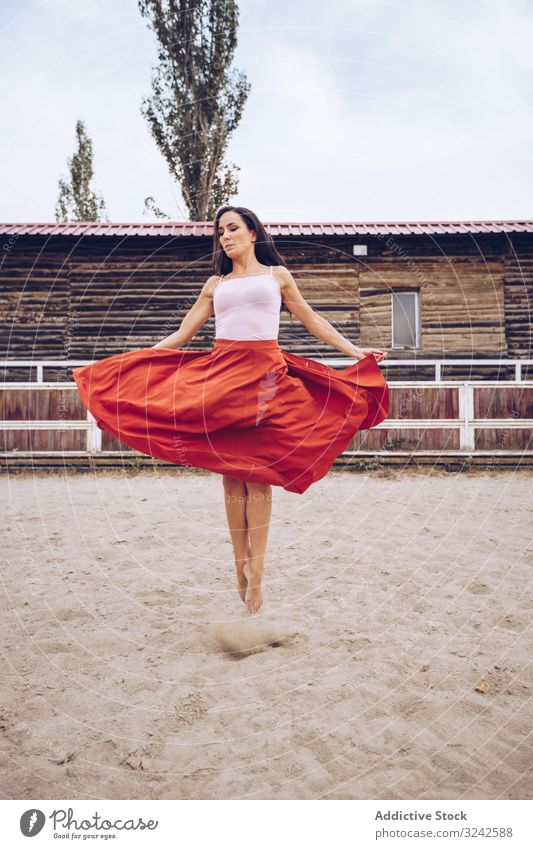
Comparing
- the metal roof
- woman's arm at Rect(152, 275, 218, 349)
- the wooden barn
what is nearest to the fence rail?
the wooden barn

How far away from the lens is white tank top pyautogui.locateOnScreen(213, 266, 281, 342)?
2627 mm

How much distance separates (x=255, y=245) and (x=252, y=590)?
1.69m

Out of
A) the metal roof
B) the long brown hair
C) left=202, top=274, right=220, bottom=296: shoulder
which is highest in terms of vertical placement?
the metal roof

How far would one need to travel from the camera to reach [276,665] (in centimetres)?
264

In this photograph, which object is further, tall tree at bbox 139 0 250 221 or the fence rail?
tall tree at bbox 139 0 250 221

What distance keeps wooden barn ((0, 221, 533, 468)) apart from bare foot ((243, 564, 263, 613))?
10440 millimetres

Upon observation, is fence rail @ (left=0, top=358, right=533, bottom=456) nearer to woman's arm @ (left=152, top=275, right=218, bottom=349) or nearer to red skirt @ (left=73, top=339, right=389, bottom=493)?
red skirt @ (left=73, top=339, right=389, bottom=493)

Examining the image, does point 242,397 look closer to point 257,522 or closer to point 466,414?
point 257,522

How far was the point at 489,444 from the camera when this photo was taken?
887 centimetres

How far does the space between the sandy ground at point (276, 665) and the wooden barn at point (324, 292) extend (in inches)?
339

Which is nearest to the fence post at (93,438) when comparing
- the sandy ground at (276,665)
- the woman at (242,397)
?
the sandy ground at (276,665)

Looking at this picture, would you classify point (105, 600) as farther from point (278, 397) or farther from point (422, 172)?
point (422, 172)

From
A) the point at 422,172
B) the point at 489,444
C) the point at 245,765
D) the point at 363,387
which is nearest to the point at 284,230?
the point at 489,444
